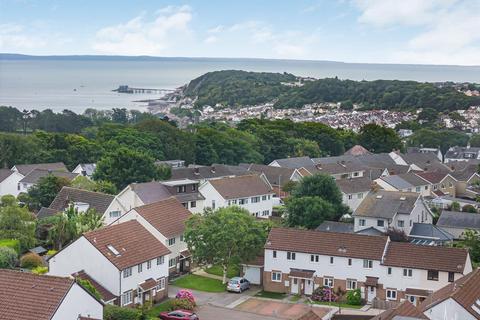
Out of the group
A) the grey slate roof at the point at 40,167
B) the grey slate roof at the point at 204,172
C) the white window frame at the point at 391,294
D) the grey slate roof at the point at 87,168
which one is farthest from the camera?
the grey slate roof at the point at 87,168

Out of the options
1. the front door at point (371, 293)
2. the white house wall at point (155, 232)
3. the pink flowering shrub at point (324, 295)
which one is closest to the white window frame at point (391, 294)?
the front door at point (371, 293)

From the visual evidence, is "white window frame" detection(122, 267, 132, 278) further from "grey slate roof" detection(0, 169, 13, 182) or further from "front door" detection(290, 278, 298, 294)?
"grey slate roof" detection(0, 169, 13, 182)

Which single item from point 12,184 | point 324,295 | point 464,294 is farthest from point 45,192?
Result: point 464,294

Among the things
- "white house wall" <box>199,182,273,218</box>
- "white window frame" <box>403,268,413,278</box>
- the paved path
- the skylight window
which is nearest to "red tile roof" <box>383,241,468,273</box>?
"white window frame" <box>403,268,413,278</box>

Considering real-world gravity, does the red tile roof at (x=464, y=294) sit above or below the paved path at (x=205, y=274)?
above

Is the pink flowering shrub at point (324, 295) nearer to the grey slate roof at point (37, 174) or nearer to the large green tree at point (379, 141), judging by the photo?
the grey slate roof at point (37, 174)

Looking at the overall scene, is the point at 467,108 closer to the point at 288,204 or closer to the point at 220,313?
the point at 288,204

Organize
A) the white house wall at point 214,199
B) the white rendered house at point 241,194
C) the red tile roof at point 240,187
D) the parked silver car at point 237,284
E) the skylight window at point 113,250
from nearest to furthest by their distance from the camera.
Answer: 1. the skylight window at point 113,250
2. the parked silver car at point 237,284
3. the white house wall at point 214,199
4. the white rendered house at point 241,194
5. the red tile roof at point 240,187

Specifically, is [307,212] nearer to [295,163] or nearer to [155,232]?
[155,232]
